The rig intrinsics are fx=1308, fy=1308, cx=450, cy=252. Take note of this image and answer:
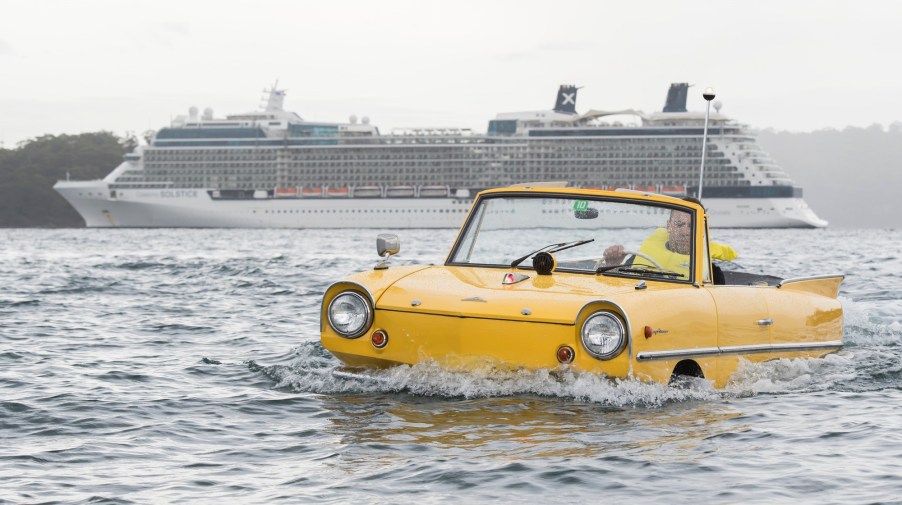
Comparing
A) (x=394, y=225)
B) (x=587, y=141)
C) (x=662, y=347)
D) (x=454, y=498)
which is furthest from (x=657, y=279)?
(x=587, y=141)

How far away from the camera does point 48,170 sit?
428 feet

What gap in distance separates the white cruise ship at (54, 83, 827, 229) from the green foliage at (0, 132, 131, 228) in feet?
59.8

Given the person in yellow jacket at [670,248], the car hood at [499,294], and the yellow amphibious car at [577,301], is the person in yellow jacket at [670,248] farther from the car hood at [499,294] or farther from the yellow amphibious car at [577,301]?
the car hood at [499,294]

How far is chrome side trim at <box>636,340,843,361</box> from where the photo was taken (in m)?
7.11

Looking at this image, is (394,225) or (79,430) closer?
(79,430)

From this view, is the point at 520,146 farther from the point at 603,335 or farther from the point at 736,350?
the point at 603,335

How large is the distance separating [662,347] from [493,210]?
6.64ft

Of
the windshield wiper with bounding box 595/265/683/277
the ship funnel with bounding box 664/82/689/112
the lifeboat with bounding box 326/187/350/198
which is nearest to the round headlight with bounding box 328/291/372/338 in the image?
the windshield wiper with bounding box 595/265/683/277

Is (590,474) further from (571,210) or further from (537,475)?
(571,210)

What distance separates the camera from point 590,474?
5785 mm

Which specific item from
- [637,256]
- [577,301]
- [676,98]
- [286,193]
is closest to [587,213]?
[637,256]

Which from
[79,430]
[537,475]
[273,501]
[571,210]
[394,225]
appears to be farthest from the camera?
[394,225]

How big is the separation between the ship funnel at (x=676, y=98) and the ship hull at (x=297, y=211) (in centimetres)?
1234

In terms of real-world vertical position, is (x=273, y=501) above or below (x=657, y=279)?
below
